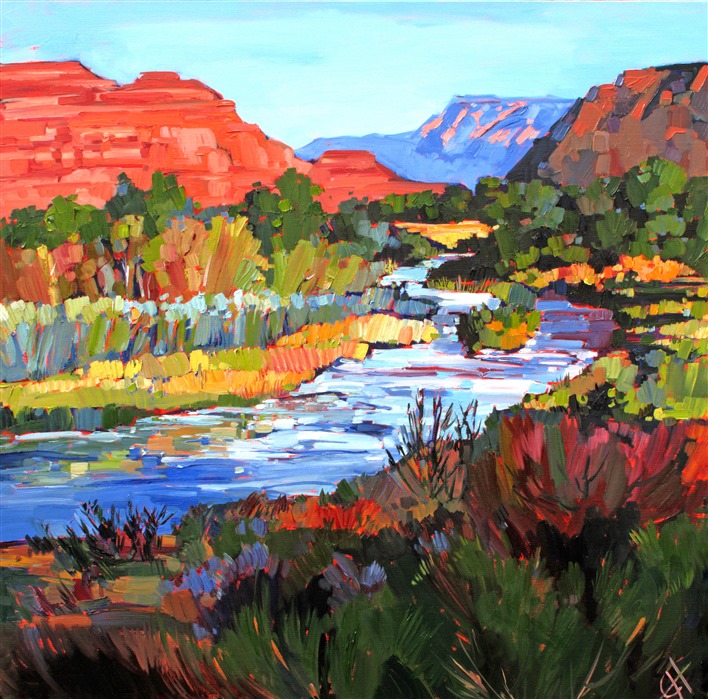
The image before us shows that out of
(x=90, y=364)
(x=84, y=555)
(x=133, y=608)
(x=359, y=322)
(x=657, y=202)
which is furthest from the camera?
(x=657, y=202)

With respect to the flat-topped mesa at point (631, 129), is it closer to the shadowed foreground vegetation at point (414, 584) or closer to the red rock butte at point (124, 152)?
the shadowed foreground vegetation at point (414, 584)

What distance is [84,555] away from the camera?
4.43 m

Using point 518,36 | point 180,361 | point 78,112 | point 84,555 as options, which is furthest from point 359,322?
point 78,112

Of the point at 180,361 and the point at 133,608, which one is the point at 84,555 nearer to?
the point at 133,608

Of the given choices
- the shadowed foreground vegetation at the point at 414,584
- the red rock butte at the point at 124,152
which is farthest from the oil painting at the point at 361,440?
the red rock butte at the point at 124,152

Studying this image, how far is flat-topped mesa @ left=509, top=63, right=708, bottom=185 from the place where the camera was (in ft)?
36.7

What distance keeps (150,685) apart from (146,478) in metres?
3.58

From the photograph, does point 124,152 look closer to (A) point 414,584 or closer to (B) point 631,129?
(B) point 631,129

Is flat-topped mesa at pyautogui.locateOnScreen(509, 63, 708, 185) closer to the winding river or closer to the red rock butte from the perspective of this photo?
the winding river

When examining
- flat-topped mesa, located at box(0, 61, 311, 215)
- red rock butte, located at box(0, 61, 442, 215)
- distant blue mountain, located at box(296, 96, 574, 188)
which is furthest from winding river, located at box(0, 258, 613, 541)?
flat-topped mesa, located at box(0, 61, 311, 215)

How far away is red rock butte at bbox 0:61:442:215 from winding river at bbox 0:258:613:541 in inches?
1220
